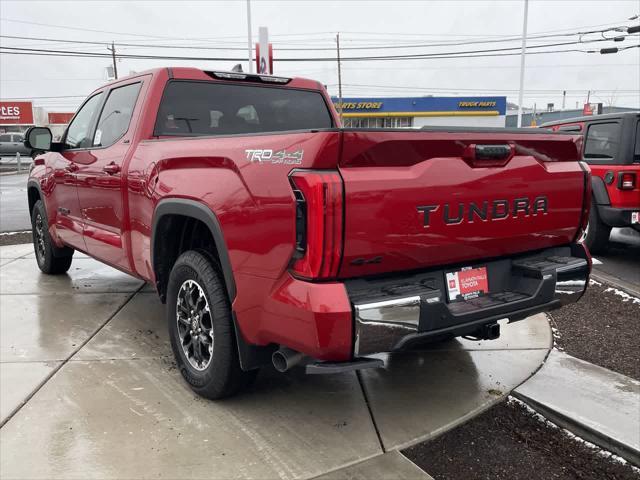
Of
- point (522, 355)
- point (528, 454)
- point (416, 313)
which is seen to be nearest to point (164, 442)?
point (416, 313)

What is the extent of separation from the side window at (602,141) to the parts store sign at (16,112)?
54.1m

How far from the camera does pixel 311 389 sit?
3.50m

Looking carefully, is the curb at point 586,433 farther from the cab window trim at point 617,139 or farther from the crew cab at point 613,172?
the cab window trim at point 617,139

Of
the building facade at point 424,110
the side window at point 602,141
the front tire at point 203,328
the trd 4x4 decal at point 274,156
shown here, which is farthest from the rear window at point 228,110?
the building facade at point 424,110

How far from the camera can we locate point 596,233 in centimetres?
757

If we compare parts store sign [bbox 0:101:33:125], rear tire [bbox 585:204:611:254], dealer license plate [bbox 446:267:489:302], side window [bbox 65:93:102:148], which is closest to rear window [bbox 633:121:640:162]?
rear tire [bbox 585:204:611:254]

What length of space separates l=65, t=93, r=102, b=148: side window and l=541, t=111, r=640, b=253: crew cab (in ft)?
18.5

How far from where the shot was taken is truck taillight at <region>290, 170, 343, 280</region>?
2299 mm

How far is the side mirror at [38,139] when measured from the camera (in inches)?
205

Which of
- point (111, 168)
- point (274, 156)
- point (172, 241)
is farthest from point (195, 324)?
point (111, 168)

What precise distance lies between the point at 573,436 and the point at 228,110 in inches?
128

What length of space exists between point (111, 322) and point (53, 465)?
2.19 m

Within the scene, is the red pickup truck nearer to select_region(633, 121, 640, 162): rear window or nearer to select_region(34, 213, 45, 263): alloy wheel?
select_region(34, 213, 45, 263): alloy wheel

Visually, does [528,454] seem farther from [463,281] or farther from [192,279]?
[192,279]
